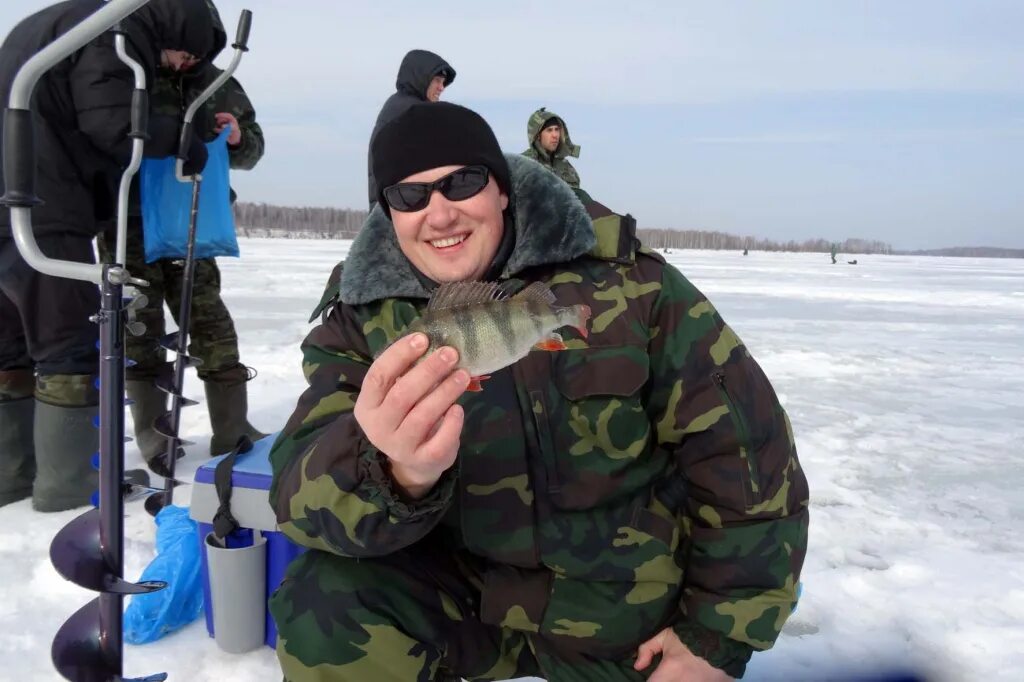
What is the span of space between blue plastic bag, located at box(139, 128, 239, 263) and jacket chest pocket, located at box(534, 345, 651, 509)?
2.58 meters

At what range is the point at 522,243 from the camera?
1.94m

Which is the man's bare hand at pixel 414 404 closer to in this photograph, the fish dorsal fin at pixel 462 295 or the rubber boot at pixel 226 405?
the fish dorsal fin at pixel 462 295

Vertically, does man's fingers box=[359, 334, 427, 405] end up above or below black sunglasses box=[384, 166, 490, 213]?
below

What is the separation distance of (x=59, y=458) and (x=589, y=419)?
8.84 feet

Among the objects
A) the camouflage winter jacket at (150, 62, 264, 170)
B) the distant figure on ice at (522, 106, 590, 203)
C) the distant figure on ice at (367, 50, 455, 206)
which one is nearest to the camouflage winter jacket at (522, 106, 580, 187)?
the distant figure on ice at (522, 106, 590, 203)

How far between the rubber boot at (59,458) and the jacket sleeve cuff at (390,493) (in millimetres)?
2387

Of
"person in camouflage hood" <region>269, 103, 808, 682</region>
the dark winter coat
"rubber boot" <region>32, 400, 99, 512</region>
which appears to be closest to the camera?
"person in camouflage hood" <region>269, 103, 808, 682</region>

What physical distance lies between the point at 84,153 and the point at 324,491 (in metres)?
2.54

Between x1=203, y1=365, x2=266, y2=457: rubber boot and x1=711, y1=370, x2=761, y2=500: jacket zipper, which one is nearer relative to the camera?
x1=711, y1=370, x2=761, y2=500: jacket zipper

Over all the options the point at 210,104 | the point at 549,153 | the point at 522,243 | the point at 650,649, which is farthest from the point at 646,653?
the point at 549,153

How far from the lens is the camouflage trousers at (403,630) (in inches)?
66.2

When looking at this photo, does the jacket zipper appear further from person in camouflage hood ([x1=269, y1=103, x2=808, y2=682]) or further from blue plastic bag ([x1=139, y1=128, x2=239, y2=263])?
blue plastic bag ([x1=139, y1=128, x2=239, y2=263])

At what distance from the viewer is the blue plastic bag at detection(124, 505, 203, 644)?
2389 mm

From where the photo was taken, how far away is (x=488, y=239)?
1.94 metres
